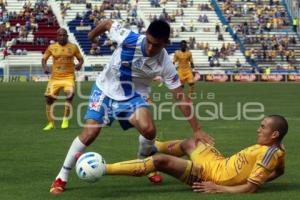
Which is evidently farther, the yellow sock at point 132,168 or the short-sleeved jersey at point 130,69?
the short-sleeved jersey at point 130,69

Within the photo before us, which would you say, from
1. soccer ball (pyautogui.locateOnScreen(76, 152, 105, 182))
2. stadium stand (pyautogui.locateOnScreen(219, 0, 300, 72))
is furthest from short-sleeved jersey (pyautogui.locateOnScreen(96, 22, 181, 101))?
stadium stand (pyautogui.locateOnScreen(219, 0, 300, 72))

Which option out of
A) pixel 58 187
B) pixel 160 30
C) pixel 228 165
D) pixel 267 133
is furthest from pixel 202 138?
pixel 58 187

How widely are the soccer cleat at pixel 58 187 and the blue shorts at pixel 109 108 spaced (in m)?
0.85

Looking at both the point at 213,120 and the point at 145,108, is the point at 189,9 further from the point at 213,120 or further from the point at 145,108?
the point at 145,108

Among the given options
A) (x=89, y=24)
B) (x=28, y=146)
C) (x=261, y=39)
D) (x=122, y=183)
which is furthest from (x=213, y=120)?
(x=261, y=39)

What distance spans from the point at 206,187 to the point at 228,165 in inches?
15.0

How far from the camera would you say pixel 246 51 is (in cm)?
6412

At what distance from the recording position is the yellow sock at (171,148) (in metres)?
9.25

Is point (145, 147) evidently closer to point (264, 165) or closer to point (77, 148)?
point (77, 148)

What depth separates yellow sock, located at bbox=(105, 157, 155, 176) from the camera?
328 inches

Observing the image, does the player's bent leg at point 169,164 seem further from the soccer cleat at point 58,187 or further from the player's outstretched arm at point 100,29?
the player's outstretched arm at point 100,29

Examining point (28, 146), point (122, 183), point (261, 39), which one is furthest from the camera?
point (261, 39)

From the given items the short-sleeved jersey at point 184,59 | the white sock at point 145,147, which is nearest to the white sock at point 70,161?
the white sock at point 145,147

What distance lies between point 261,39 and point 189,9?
7.38m
